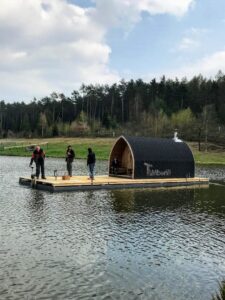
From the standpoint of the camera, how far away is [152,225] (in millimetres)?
18641

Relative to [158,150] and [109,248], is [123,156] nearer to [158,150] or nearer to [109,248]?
[158,150]

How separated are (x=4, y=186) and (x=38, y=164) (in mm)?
2872

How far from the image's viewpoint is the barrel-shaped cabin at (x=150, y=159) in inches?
1356

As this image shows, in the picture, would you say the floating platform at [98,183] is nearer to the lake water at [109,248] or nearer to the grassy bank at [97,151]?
the lake water at [109,248]

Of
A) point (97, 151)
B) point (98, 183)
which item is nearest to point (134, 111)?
point (97, 151)

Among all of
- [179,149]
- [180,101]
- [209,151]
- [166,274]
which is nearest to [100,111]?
[180,101]

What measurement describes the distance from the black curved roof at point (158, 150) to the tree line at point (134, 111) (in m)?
40.8

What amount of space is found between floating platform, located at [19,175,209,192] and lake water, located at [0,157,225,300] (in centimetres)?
366

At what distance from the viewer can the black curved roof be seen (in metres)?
34.7

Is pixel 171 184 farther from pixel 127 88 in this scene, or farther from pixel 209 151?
pixel 127 88

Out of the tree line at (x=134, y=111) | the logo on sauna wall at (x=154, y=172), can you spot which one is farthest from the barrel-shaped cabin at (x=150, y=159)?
the tree line at (x=134, y=111)

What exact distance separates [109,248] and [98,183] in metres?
16.0

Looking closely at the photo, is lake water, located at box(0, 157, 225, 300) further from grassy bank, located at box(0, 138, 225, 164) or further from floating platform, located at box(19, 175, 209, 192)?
grassy bank, located at box(0, 138, 225, 164)

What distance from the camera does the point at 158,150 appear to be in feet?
118
